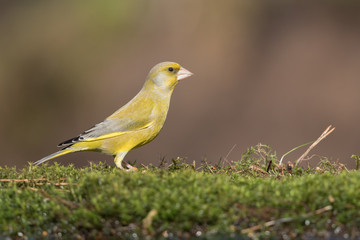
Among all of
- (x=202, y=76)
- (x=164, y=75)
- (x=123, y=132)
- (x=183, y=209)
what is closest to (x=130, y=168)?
(x=123, y=132)

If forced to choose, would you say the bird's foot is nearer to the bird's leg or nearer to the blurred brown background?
the bird's leg

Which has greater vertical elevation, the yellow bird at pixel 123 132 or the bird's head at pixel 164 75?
the bird's head at pixel 164 75

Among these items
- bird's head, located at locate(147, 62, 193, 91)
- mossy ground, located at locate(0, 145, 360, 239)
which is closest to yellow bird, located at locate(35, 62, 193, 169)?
Answer: bird's head, located at locate(147, 62, 193, 91)

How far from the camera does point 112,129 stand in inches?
199

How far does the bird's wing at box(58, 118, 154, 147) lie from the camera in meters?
5.01

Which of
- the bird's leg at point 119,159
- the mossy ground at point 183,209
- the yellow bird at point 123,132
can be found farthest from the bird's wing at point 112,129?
the mossy ground at point 183,209

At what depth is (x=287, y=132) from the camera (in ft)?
33.7

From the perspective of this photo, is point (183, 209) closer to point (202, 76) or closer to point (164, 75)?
point (164, 75)

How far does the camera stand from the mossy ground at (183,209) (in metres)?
2.83

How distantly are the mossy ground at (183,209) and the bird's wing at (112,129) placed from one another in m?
1.71

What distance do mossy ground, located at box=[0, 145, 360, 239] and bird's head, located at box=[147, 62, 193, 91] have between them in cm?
221

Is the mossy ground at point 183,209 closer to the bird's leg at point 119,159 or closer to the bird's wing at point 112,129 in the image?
the bird's leg at point 119,159

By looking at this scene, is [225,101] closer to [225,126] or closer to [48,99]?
[225,126]

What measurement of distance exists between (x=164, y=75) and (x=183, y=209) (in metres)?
2.75
